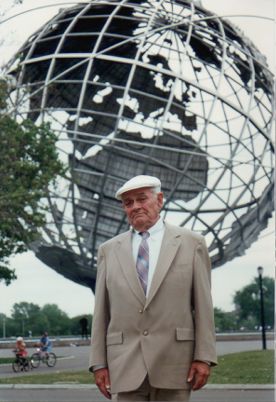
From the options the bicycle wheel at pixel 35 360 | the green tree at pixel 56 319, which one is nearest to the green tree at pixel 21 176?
the green tree at pixel 56 319

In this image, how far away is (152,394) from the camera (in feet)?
9.62

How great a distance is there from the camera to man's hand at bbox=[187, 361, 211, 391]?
2.88 meters

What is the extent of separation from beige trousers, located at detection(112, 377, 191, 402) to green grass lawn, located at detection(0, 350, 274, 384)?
24.5 ft

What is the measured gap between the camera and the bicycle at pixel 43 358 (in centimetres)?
1262

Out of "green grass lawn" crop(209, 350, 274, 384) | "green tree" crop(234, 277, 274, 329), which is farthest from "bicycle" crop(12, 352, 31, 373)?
"green tree" crop(234, 277, 274, 329)

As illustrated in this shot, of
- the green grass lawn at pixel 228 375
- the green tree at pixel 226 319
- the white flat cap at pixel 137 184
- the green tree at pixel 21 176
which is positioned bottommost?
the green grass lawn at pixel 228 375

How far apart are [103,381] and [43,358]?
10314 millimetres

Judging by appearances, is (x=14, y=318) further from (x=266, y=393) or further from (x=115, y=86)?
(x=115, y=86)

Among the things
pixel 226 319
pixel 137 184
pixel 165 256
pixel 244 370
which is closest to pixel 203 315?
pixel 165 256

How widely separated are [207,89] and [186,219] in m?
2.24

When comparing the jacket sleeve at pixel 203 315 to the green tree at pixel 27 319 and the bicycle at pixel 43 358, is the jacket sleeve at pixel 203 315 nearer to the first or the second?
the green tree at pixel 27 319

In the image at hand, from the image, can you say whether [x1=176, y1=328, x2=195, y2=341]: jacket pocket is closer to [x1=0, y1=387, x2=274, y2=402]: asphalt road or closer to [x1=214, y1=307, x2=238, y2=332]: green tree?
[x1=0, y1=387, x2=274, y2=402]: asphalt road

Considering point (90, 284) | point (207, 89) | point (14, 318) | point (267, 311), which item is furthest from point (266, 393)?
point (267, 311)

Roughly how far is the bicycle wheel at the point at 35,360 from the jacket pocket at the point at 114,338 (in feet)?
31.6
